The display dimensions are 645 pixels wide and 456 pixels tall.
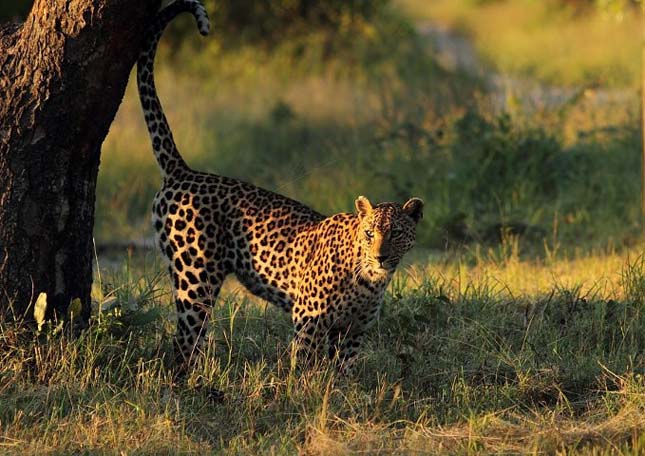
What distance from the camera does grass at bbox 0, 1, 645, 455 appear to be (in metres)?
6.05

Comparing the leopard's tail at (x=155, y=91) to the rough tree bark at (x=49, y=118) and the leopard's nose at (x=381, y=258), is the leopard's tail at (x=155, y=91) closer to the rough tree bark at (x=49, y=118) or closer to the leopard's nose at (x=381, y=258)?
the rough tree bark at (x=49, y=118)

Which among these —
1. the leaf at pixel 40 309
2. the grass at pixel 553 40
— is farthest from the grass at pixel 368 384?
the grass at pixel 553 40

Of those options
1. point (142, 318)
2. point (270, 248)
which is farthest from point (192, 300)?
point (270, 248)

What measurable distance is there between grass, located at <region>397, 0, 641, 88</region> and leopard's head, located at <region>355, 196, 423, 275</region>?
9.11 metres

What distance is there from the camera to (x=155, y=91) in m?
7.31

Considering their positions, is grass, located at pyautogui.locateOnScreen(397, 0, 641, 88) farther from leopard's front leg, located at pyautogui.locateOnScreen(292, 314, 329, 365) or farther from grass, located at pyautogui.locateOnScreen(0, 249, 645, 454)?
leopard's front leg, located at pyautogui.locateOnScreen(292, 314, 329, 365)

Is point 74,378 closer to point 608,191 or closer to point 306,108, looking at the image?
point 608,191

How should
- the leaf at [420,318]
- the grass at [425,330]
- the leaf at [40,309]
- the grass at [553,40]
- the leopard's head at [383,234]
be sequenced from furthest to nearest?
the grass at [553,40]
the leaf at [420,318]
the leopard's head at [383,234]
the leaf at [40,309]
the grass at [425,330]

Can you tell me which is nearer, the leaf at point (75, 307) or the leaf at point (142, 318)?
the leaf at point (75, 307)

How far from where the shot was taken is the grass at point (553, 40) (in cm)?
A: 1941

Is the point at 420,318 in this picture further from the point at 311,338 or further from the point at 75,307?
the point at 75,307

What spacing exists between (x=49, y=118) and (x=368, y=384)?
2.19 metres

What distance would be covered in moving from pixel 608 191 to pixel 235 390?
5.76 meters

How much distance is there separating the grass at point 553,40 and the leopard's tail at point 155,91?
9.03 m
